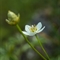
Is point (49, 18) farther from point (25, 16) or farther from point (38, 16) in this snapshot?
point (25, 16)

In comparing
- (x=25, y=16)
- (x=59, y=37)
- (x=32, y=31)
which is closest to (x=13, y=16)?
(x=32, y=31)

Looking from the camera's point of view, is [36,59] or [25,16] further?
[25,16]

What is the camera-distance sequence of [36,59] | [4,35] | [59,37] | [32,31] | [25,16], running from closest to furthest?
[32,31], [59,37], [36,59], [4,35], [25,16]

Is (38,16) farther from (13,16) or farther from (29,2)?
(13,16)

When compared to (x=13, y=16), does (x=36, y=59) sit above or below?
below

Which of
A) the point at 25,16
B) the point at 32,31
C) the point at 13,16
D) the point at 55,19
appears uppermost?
the point at 13,16

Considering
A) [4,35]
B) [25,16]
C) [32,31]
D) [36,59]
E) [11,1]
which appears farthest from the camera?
[11,1]
